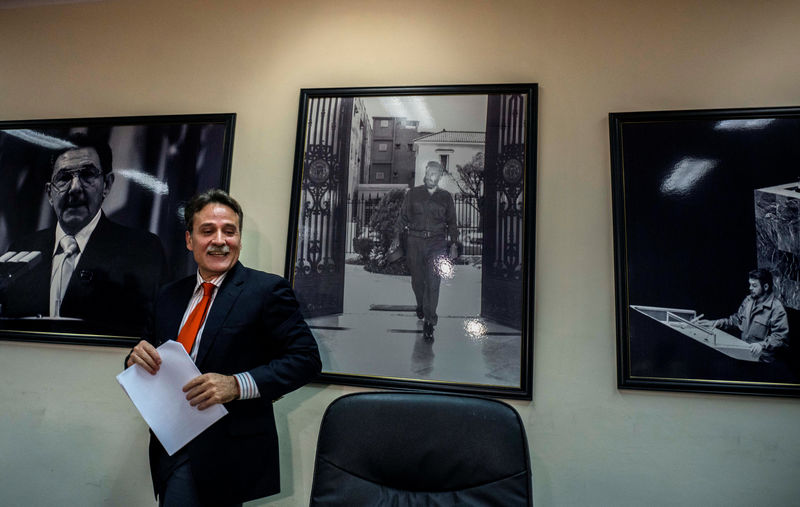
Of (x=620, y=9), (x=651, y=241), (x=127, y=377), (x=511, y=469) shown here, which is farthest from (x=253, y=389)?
(x=620, y=9)

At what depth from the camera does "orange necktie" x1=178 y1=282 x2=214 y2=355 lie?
4.51 feet

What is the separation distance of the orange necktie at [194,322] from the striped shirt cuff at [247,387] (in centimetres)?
21

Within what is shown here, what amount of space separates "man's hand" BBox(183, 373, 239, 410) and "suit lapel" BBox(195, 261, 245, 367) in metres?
0.08

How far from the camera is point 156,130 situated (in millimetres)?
1936

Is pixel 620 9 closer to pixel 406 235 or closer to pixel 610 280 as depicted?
pixel 610 280

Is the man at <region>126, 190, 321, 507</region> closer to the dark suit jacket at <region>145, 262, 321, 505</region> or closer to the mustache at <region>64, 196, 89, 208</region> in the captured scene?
the dark suit jacket at <region>145, 262, 321, 505</region>

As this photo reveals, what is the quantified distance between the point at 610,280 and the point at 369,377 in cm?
98

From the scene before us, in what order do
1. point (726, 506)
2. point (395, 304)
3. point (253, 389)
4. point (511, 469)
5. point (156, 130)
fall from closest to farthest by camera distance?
point (511, 469) < point (253, 389) < point (726, 506) < point (395, 304) < point (156, 130)

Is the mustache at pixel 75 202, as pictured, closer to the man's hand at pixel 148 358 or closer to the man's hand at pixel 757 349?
the man's hand at pixel 148 358

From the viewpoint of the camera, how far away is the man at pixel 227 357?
1.28 m

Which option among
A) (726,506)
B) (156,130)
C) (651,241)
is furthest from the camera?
(156,130)

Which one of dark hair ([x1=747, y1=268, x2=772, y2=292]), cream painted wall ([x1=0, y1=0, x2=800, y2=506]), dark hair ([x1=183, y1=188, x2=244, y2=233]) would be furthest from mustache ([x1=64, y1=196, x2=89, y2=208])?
dark hair ([x1=747, y1=268, x2=772, y2=292])

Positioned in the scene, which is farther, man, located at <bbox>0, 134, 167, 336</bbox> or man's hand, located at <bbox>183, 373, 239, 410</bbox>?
man, located at <bbox>0, 134, 167, 336</bbox>

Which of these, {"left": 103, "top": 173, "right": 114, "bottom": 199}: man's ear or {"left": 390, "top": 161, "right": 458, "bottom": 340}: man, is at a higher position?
{"left": 103, "top": 173, "right": 114, "bottom": 199}: man's ear
